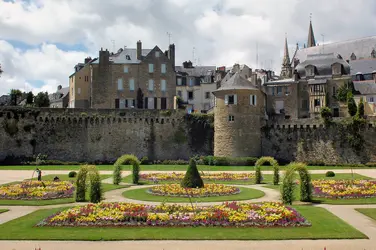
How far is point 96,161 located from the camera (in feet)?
177

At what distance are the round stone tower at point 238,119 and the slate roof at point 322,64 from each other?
17.8m

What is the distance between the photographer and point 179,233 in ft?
52.8

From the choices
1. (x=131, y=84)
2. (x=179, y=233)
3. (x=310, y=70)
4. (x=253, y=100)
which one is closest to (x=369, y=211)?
(x=179, y=233)

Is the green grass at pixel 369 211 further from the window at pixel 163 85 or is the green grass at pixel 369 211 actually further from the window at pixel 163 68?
the window at pixel 163 68

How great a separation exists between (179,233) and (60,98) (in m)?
75.8

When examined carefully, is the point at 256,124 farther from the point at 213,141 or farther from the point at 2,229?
the point at 2,229

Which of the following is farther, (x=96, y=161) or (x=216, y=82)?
(x=216, y=82)

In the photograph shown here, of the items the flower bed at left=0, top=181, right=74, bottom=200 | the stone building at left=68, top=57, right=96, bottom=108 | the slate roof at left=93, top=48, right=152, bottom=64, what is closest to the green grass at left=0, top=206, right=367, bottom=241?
the flower bed at left=0, top=181, right=74, bottom=200

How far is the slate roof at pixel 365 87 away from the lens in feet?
204

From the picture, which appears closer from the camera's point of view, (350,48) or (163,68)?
(163,68)

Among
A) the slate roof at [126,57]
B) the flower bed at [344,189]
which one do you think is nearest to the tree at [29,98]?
the slate roof at [126,57]

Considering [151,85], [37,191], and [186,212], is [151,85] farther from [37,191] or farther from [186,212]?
[186,212]
